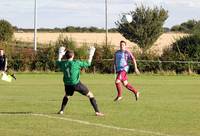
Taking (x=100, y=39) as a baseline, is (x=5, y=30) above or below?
above

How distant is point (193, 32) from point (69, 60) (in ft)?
Result: 141

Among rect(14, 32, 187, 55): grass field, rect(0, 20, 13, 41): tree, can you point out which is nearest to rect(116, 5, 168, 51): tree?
rect(14, 32, 187, 55): grass field

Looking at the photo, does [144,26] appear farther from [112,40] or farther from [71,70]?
[71,70]

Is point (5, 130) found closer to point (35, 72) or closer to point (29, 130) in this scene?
point (29, 130)

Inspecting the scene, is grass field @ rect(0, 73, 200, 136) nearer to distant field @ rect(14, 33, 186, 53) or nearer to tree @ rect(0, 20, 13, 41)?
distant field @ rect(14, 33, 186, 53)

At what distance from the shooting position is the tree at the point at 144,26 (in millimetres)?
72188

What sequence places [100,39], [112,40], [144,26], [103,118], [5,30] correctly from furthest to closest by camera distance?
[100,39]
[112,40]
[5,30]
[144,26]
[103,118]

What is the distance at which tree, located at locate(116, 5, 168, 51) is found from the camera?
7219 centimetres

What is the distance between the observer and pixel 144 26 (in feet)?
241

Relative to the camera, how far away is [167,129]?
15.1 metres

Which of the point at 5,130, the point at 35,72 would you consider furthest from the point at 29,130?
the point at 35,72

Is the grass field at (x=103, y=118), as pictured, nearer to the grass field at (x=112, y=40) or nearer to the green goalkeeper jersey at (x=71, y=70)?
the green goalkeeper jersey at (x=71, y=70)

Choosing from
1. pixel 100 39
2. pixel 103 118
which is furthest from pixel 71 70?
pixel 100 39

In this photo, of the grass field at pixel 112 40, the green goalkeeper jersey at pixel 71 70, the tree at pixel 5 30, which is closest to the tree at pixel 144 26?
the grass field at pixel 112 40
